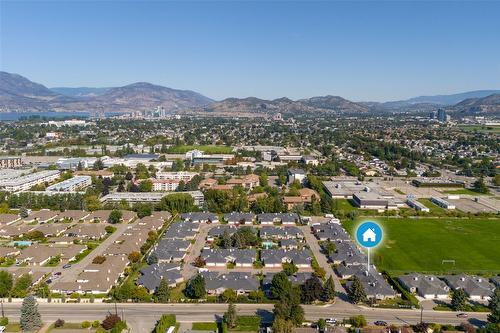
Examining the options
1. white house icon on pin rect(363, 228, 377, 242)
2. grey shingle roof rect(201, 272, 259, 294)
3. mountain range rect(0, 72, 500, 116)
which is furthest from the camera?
mountain range rect(0, 72, 500, 116)

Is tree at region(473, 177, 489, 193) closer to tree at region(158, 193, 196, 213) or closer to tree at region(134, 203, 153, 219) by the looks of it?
tree at region(158, 193, 196, 213)

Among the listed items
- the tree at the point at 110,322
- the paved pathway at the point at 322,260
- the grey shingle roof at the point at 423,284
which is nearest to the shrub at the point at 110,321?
the tree at the point at 110,322

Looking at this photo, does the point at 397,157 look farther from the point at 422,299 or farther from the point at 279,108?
the point at 279,108

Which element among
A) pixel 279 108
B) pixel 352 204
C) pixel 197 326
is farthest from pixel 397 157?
pixel 279 108

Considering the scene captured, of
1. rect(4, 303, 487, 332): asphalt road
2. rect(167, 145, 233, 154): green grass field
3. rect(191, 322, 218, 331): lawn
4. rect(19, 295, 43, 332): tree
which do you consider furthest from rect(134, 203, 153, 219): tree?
rect(167, 145, 233, 154): green grass field

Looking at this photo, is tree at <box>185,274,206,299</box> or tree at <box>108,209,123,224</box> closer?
tree at <box>185,274,206,299</box>

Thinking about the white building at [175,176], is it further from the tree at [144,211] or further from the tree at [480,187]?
the tree at [480,187]

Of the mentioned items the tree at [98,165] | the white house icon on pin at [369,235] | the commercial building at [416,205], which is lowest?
the commercial building at [416,205]
